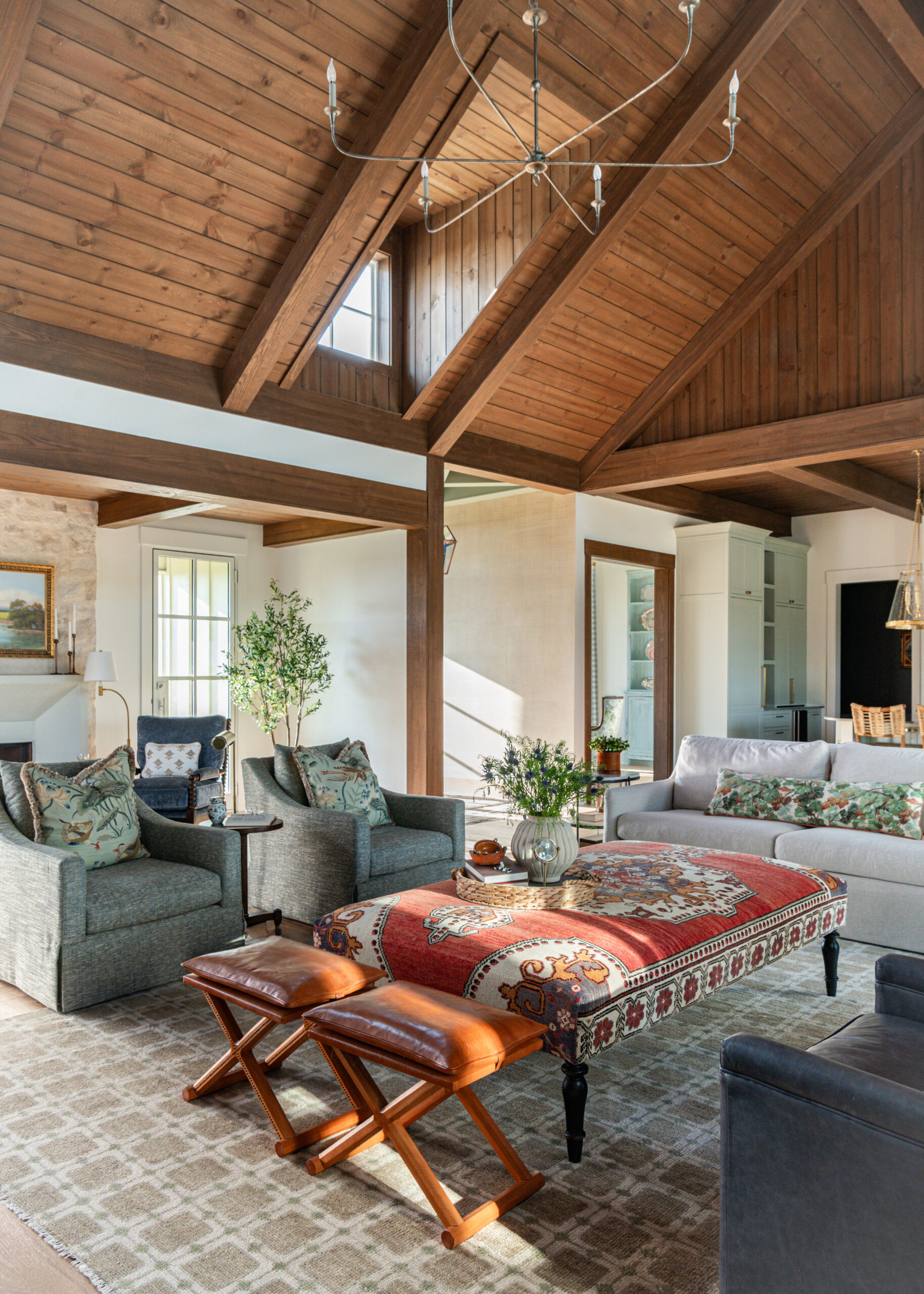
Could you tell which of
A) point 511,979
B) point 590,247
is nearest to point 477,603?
point 590,247

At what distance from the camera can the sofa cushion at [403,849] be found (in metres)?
4.13

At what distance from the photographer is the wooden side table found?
3879mm

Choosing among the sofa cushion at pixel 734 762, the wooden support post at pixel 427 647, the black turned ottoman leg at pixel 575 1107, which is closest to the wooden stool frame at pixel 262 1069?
the black turned ottoman leg at pixel 575 1107

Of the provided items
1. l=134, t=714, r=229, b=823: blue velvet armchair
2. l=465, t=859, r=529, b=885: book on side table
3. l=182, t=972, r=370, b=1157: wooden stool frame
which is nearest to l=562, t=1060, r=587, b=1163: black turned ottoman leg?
l=182, t=972, r=370, b=1157: wooden stool frame

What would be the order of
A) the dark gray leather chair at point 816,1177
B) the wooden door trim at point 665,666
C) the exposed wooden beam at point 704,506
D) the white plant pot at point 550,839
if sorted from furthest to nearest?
the wooden door trim at point 665,666 → the exposed wooden beam at point 704,506 → the white plant pot at point 550,839 → the dark gray leather chair at point 816,1177

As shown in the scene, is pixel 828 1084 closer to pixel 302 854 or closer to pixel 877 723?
pixel 302 854

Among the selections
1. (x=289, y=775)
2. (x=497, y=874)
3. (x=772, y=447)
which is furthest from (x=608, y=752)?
(x=497, y=874)

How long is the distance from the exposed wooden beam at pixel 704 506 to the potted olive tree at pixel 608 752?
2167mm

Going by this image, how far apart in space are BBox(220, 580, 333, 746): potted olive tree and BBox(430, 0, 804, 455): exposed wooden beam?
84.1 inches

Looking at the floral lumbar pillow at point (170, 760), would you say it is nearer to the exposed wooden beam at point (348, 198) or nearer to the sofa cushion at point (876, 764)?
the exposed wooden beam at point (348, 198)

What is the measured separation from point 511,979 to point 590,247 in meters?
4.29

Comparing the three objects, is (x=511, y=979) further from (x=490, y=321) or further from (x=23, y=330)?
(x=490, y=321)

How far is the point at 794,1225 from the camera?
1512 mm

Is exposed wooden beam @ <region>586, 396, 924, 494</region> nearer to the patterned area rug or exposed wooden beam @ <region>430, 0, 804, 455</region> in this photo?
exposed wooden beam @ <region>430, 0, 804, 455</region>
